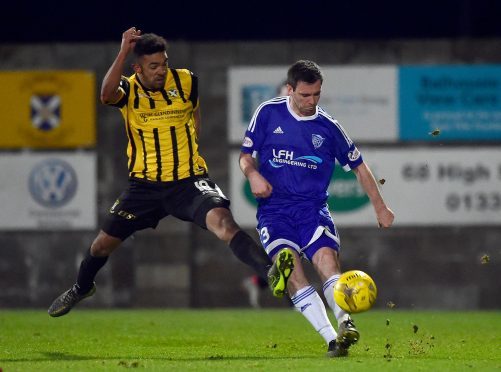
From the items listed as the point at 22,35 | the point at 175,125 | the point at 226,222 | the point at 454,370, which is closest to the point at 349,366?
the point at 454,370

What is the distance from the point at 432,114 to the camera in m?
15.1

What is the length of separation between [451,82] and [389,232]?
1.78m

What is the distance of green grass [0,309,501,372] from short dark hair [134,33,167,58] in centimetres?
208

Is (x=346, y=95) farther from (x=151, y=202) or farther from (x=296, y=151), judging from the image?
(x=296, y=151)

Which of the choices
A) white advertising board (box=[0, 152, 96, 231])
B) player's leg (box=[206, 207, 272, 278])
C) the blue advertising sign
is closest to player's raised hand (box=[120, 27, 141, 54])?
player's leg (box=[206, 207, 272, 278])

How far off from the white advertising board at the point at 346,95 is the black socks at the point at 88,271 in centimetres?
517

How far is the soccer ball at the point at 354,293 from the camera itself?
8523 mm

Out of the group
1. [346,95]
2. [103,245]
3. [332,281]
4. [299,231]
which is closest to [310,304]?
[332,281]

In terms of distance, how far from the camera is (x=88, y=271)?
33.2 feet

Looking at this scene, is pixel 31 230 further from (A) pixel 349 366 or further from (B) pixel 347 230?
(A) pixel 349 366

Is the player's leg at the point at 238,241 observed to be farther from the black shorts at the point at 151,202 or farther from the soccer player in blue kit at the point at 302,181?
the black shorts at the point at 151,202

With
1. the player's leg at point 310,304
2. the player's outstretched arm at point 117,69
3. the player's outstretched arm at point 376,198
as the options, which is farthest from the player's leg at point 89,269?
the player's outstretched arm at point 376,198

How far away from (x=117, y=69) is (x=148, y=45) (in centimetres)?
29

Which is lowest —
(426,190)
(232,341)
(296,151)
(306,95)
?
(232,341)
